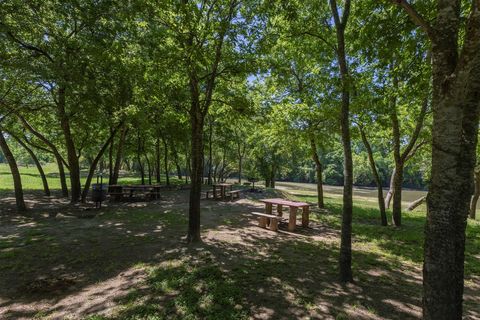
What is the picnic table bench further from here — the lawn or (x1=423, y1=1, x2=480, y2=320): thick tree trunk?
(x1=423, y1=1, x2=480, y2=320): thick tree trunk

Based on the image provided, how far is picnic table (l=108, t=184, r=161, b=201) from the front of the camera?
44.5 ft

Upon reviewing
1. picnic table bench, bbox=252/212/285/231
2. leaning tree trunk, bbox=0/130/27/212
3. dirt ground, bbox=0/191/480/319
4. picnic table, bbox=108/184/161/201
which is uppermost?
leaning tree trunk, bbox=0/130/27/212

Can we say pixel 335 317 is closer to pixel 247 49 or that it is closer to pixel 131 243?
pixel 131 243

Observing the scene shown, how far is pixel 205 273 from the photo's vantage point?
4.77 meters

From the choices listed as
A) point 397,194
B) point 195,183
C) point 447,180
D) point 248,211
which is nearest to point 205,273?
point 195,183

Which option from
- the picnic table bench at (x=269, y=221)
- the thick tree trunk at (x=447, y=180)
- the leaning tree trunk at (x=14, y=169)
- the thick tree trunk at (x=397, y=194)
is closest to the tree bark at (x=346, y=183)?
the thick tree trunk at (x=447, y=180)

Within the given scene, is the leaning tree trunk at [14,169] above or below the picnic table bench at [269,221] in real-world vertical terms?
above

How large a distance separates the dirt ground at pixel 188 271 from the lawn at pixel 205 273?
0.7 inches

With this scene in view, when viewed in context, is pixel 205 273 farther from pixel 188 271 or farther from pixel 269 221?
pixel 269 221

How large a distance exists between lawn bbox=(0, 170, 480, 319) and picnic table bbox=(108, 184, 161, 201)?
486 cm

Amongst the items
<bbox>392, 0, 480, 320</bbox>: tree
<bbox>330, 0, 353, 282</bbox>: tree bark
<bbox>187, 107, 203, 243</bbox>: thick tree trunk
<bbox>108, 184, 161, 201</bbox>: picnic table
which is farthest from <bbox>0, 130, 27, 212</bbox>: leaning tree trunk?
<bbox>392, 0, 480, 320</bbox>: tree

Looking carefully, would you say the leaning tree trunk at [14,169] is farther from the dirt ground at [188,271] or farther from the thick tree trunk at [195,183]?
the thick tree trunk at [195,183]

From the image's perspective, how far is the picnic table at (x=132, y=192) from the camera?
13.6m

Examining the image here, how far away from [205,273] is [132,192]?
10738 mm
